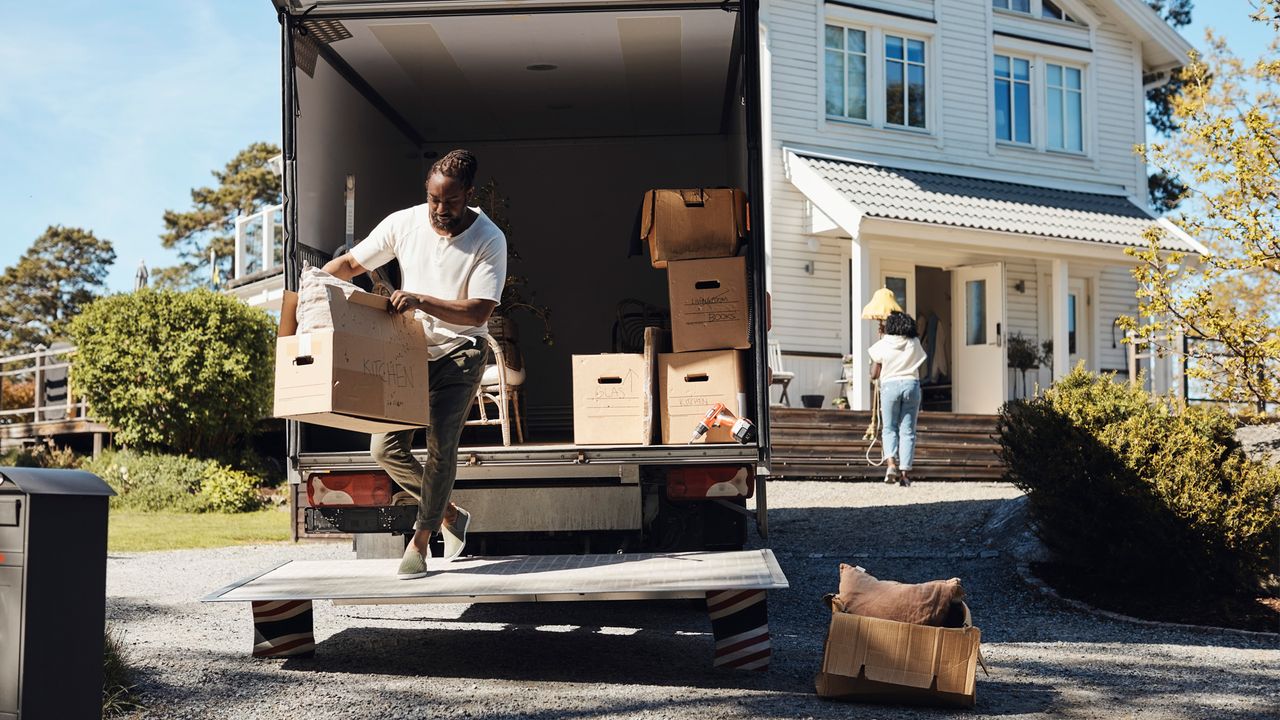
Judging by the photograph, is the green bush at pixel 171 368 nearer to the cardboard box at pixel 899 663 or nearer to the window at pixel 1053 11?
the cardboard box at pixel 899 663

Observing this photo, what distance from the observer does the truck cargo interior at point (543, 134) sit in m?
7.43

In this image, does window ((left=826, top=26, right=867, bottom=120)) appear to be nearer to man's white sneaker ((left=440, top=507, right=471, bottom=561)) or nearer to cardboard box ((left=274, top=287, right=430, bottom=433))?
man's white sneaker ((left=440, top=507, right=471, bottom=561))

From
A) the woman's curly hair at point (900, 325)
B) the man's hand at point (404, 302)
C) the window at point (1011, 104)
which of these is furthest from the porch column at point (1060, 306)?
the man's hand at point (404, 302)

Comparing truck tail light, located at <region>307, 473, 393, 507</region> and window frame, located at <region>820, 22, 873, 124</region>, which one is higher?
window frame, located at <region>820, 22, 873, 124</region>

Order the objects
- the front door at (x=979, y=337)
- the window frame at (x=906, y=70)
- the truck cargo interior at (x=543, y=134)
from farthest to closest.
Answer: the window frame at (x=906, y=70), the front door at (x=979, y=337), the truck cargo interior at (x=543, y=134)

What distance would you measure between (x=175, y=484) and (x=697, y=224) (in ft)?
32.2

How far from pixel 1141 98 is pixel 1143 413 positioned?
547 inches

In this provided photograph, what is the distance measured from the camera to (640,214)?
24.7 feet

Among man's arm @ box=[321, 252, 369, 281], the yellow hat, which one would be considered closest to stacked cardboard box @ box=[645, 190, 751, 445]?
man's arm @ box=[321, 252, 369, 281]

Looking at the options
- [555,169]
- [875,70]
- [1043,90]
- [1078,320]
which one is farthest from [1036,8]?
[555,169]

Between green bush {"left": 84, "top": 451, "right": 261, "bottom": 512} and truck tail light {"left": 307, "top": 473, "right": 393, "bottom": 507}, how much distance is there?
29.6ft

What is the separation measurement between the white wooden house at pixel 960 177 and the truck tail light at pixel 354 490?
10.7m

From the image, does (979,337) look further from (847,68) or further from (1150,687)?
(1150,687)

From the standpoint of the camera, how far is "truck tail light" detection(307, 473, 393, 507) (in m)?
6.19
